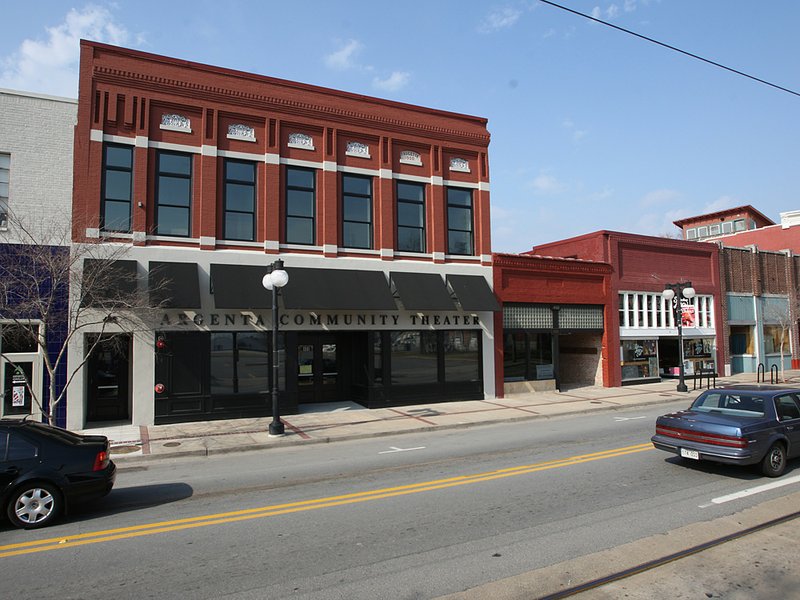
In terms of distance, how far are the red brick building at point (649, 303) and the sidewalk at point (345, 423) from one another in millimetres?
3136

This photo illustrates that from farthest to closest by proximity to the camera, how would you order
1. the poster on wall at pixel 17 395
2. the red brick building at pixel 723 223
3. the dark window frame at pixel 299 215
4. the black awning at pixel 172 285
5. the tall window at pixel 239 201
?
the red brick building at pixel 723 223
the dark window frame at pixel 299 215
the tall window at pixel 239 201
the black awning at pixel 172 285
the poster on wall at pixel 17 395

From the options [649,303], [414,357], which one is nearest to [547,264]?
[649,303]

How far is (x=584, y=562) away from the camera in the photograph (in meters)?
5.36

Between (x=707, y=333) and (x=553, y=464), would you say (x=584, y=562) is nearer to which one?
(x=553, y=464)

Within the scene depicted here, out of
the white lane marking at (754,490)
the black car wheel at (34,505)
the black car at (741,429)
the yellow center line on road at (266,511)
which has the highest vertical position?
the black car at (741,429)

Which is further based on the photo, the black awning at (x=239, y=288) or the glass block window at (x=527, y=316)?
the glass block window at (x=527, y=316)

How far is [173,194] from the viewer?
1634 cm

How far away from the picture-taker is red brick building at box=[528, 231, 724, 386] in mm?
24172

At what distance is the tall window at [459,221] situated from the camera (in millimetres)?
20516

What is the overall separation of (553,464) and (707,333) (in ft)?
72.1

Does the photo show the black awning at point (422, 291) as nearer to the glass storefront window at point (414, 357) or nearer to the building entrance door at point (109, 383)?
the glass storefront window at point (414, 357)

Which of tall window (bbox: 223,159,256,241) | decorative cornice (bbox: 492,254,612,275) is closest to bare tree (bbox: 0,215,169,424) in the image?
tall window (bbox: 223,159,256,241)

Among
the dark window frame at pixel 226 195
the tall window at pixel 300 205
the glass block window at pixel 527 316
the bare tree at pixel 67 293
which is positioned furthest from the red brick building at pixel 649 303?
the bare tree at pixel 67 293

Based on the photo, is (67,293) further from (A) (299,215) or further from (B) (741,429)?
(B) (741,429)
